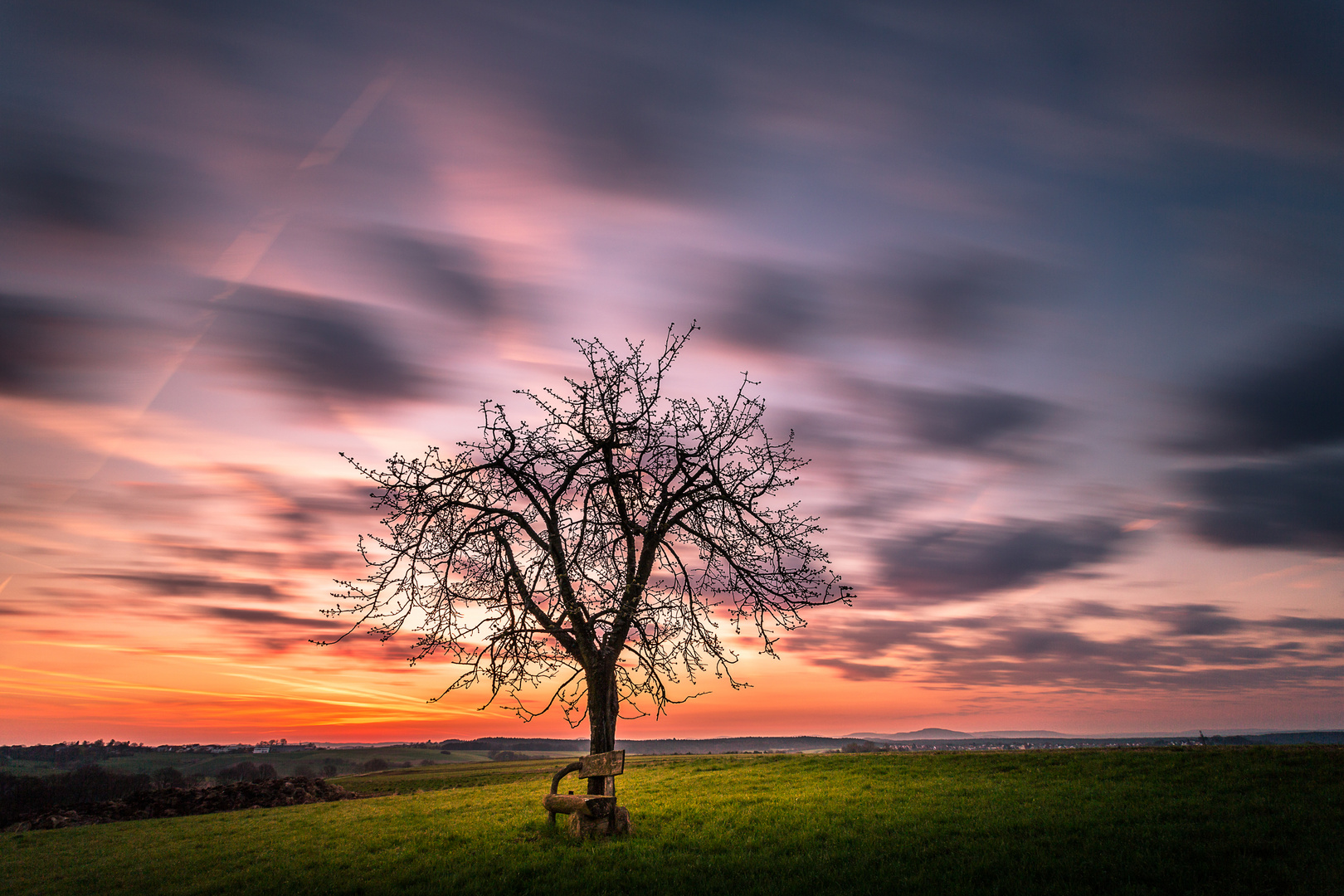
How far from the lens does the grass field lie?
1218 centimetres

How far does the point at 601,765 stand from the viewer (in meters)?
16.2

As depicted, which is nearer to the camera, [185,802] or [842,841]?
[842,841]

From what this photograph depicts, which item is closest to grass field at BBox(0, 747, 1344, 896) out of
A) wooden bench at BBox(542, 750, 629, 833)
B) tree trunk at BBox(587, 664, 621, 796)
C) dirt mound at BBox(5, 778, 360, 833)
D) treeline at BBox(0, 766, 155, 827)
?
wooden bench at BBox(542, 750, 629, 833)

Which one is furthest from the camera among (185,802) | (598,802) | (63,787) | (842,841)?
(63,787)

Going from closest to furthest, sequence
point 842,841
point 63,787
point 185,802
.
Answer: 1. point 842,841
2. point 185,802
3. point 63,787

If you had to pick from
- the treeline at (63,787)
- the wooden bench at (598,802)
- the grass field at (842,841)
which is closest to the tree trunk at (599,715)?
the wooden bench at (598,802)

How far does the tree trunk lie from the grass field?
56.0 inches

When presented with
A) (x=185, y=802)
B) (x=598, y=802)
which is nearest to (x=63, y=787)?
(x=185, y=802)

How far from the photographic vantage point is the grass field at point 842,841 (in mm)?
12180

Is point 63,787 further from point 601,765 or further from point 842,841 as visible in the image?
point 842,841

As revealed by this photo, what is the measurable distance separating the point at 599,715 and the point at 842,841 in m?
6.32

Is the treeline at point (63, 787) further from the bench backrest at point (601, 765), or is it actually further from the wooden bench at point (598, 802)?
the bench backrest at point (601, 765)

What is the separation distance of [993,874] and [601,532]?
10751mm

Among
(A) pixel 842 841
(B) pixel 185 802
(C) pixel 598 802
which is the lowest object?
(B) pixel 185 802
